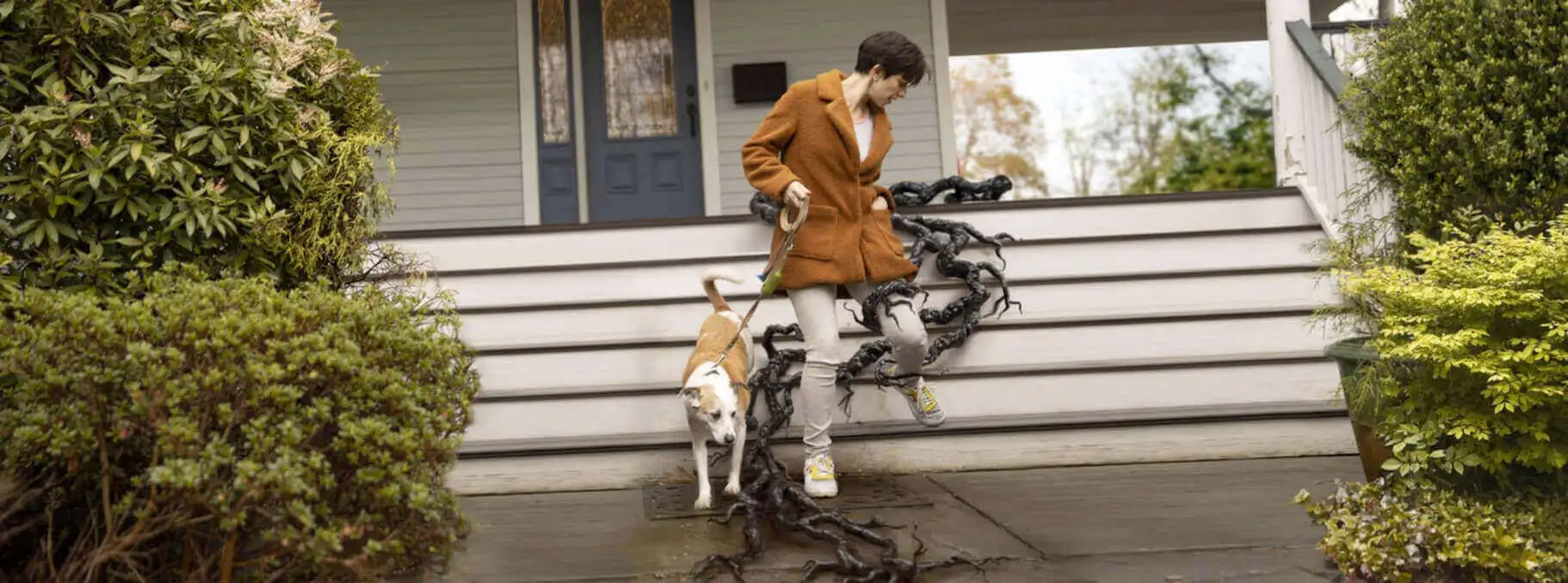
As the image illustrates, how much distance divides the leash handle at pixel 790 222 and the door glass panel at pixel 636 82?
4783 mm

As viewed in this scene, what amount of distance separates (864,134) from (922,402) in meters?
1.08

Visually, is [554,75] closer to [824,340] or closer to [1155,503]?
[824,340]

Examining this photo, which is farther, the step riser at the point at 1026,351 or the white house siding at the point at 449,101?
the white house siding at the point at 449,101

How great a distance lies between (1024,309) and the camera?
17.1ft

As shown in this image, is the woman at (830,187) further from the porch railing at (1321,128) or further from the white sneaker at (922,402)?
the porch railing at (1321,128)

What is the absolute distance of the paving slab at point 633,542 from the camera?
311 centimetres

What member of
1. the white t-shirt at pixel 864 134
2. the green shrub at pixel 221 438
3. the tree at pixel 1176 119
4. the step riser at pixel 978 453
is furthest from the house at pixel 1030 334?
the tree at pixel 1176 119

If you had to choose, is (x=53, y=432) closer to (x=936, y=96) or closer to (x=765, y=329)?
(x=765, y=329)

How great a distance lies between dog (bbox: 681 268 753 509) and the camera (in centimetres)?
360

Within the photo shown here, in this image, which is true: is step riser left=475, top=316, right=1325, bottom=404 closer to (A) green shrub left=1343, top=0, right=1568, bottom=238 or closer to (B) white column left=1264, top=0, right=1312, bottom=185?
(A) green shrub left=1343, top=0, right=1568, bottom=238

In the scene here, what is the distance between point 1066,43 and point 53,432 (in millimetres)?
10332

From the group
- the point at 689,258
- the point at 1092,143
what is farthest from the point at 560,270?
the point at 1092,143

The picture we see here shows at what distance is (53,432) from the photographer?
7.68 ft

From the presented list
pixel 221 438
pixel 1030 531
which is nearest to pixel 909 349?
pixel 1030 531
